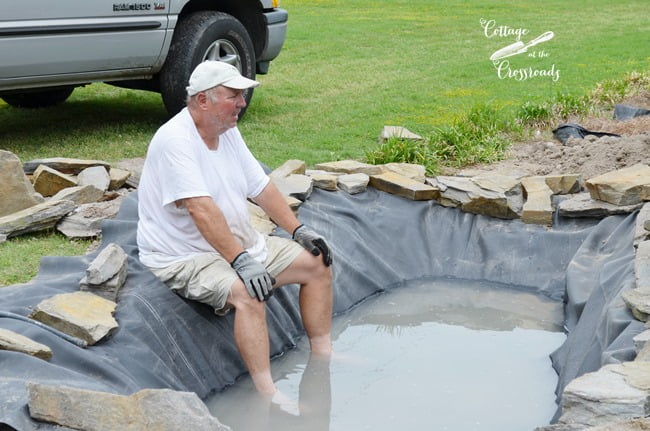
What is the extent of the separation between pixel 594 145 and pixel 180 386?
4.13 m

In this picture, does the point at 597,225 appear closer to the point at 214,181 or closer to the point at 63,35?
the point at 214,181

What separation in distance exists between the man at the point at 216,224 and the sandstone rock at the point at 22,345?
837mm

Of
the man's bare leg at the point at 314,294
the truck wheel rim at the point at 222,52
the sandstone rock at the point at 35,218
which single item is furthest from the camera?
the truck wheel rim at the point at 222,52

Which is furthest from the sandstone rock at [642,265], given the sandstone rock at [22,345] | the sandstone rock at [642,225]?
the sandstone rock at [22,345]

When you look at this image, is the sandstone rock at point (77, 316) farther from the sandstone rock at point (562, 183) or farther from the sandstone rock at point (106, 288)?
the sandstone rock at point (562, 183)

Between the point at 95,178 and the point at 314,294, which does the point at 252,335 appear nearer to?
the point at 314,294

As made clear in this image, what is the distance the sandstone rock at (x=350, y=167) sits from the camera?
6.73 m

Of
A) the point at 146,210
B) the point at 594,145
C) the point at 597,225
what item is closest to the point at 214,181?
the point at 146,210

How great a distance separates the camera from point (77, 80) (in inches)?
302

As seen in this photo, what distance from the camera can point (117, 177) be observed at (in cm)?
652

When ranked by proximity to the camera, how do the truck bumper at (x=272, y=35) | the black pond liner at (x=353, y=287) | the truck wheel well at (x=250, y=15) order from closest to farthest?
the black pond liner at (x=353, y=287) < the truck wheel well at (x=250, y=15) < the truck bumper at (x=272, y=35)

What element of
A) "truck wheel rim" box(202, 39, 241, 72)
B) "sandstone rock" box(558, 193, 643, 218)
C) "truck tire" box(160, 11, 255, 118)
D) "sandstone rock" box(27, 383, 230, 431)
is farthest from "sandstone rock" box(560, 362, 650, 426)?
"truck wheel rim" box(202, 39, 241, 72)

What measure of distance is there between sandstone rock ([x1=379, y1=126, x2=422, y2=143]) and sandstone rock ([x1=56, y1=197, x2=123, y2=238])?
2.48 meters

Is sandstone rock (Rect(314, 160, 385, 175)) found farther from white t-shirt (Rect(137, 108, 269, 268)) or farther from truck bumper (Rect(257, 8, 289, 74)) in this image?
truck bumper (Rect(257, 8, 289, 74))
